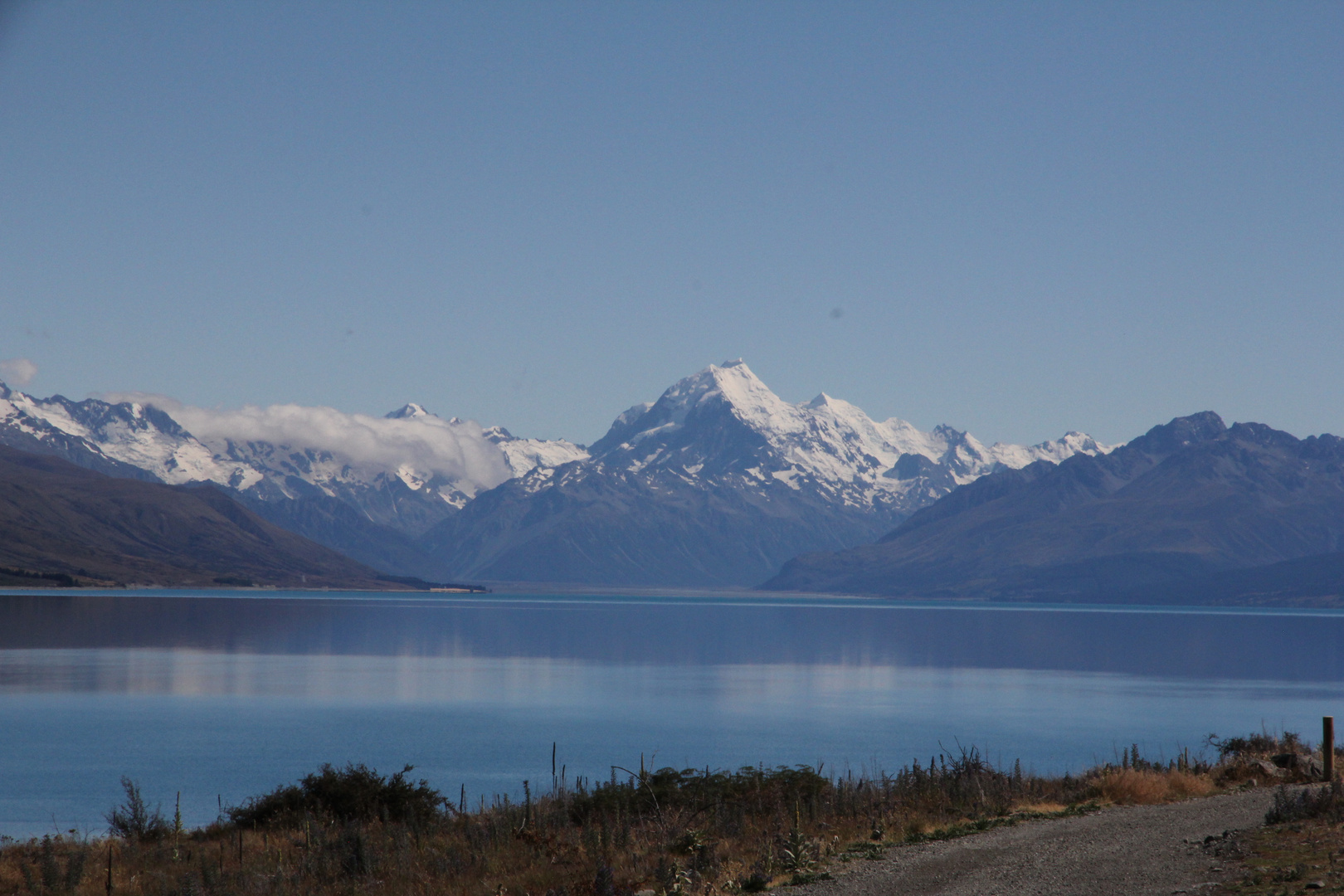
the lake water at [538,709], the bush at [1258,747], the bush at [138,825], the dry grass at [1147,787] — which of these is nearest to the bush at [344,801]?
the bush at [138,825]

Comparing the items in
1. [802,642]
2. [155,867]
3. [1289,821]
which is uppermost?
[1289,821]

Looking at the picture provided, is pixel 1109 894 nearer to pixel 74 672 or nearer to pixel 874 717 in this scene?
pixel 874 717

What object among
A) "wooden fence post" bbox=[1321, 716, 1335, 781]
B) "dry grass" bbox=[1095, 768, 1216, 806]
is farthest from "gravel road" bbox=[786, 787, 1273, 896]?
"wooden fence post" bbox=[1321, 716, 1335, 781]

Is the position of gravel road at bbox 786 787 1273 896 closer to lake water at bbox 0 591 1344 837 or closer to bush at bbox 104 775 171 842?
bush at bbox 104 775 171 842

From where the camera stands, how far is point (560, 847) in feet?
85.1

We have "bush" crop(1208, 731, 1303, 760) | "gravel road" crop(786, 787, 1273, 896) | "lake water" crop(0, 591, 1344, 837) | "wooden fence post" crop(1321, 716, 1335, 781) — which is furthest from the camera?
"lake water" crop(0, 591, 1344, 837)

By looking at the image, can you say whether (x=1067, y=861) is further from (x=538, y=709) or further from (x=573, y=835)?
(x=538, y=709)

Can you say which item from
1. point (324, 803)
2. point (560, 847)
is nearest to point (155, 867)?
point (324, 803)

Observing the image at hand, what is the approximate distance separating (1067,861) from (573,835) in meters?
10.8

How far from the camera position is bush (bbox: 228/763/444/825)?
35406 millimetres

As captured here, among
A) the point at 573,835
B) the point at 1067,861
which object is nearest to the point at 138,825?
the point at 573,835

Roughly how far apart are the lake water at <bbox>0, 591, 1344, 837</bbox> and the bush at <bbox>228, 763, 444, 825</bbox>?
888 centimetres

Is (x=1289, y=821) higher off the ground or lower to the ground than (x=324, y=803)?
higher

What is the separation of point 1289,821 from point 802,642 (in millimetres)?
160922
